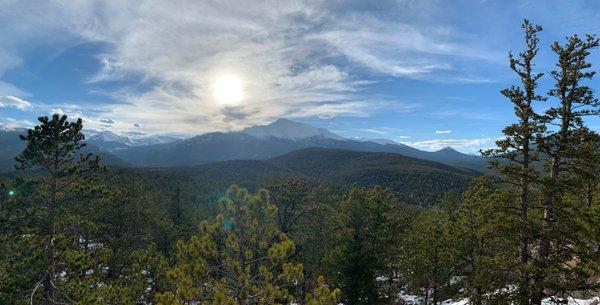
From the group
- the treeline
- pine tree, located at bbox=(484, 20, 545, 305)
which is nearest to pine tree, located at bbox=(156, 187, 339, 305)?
the treeline

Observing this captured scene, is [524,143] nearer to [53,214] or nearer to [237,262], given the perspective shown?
[237,262]

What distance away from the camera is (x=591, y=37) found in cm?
1750

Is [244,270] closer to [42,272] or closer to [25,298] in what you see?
[42,272]

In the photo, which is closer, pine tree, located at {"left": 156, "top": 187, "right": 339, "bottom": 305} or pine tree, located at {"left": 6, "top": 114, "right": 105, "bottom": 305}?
pine tree, located at {"left": 156, "top": 187, "right": 339, "bottom": 305}

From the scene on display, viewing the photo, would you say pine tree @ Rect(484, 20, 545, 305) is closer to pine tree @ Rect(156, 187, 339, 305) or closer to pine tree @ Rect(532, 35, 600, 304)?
pine tree @ Rect(532, 35, 600, 304)

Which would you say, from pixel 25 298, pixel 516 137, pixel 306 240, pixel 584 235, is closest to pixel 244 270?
pixel 516 137

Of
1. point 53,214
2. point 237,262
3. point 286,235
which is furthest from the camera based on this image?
point 53,214

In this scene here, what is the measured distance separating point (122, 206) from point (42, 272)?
18.5 meters

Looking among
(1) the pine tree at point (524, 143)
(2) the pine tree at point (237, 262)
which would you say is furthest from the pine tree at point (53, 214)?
(1) the pine tree at point (524, 143)

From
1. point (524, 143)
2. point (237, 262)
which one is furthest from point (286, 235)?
point (524, 143)

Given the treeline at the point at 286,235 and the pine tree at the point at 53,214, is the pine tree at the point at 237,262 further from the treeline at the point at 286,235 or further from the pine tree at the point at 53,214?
the pine tree at the point at 53,214

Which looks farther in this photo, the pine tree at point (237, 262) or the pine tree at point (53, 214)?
the pine tree at point (53, 214)

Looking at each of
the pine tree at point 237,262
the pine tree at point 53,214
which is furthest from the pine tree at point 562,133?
the pine tree at point 53,214

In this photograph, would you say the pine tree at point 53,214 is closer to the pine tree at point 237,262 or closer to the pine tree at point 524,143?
the pine tree at point 237,262
